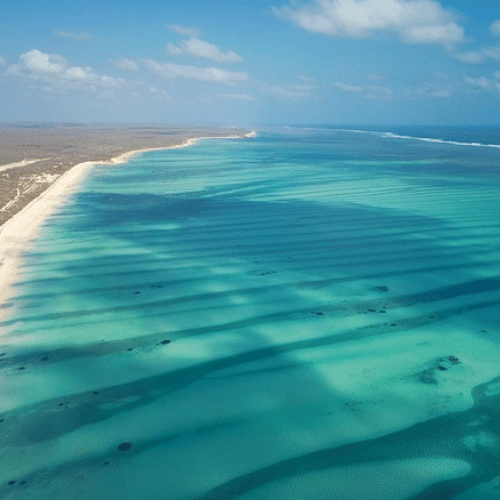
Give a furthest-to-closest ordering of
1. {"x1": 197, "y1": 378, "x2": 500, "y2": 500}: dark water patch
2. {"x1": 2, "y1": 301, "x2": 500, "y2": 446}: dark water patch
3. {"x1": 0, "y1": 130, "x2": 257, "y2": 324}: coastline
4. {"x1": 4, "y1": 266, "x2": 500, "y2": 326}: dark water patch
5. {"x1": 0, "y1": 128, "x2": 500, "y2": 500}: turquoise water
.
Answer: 1. {"x1": 0, "y1": 130, "x2": 257, "y2": 324}: coastline
2. {"x1": 4, "y1": 266, "x2": 500, "y2": 326}: dark water patch
3. {"x1": 2, "y1": 301, "x2": 500, "y2": 446}: dark water patch
4. {"x1": 0, "y1": 128, "x2": 500, "y2": 500}: turquoise water
5. {"x1": 197, "y1": 378, "x2": 500, "y2": 500}: dark water patch

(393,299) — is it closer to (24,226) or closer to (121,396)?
(121,396)

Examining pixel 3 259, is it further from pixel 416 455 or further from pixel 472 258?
pixel 472 258

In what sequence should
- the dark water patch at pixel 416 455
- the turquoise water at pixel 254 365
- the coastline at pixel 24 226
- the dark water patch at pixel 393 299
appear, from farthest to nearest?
the coastline at pixel 24 226 < the dark water patch at pixel 393 299 < the turquoise water at pixel 254 365 < the dark water patch at pixel 416 455

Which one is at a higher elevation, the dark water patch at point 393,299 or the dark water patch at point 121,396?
the dark water patch at point 393,299

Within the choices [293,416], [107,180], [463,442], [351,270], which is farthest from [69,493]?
[107,180]

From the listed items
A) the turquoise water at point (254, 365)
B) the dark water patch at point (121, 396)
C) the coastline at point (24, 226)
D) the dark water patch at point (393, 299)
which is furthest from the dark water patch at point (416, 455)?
the coastline at point (24, 226)

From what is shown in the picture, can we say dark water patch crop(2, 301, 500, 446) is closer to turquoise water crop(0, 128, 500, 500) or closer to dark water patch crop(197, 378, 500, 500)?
turquoise water crop(0, 128, 500, 500)

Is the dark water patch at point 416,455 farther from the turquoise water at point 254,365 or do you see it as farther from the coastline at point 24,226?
the coastline at point 24,226

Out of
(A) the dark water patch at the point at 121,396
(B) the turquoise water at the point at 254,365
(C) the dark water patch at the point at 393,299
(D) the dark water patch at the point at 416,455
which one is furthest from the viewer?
(C) the dark water patch at the point at 393,299

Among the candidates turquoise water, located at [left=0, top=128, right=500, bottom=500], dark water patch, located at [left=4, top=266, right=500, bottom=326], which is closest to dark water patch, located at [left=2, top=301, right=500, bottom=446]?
turquoise water, located at [left=0, top=128, right=500, bottom=500]
